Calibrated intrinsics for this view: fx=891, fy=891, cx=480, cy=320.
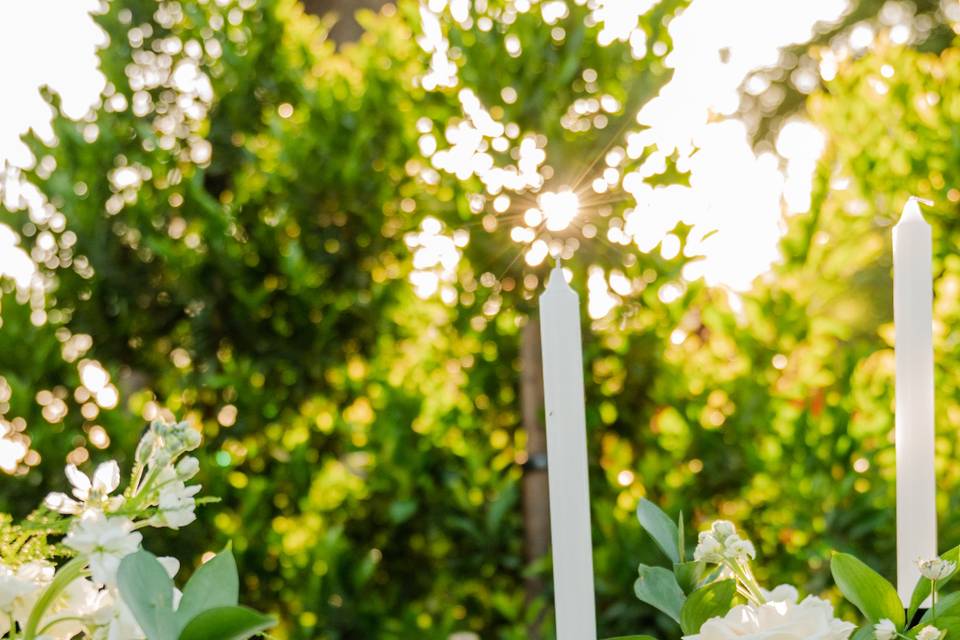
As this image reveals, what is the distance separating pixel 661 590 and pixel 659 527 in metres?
0.05

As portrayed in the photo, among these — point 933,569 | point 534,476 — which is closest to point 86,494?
point 933,569

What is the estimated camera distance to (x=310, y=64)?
2.10m

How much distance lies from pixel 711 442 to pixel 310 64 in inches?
49.3

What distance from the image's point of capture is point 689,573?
2.02 feet

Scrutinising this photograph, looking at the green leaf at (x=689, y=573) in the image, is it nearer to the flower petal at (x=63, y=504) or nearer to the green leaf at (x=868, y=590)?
the green leaf at (x=868, y=590)

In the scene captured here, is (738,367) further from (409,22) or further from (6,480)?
(6,480)

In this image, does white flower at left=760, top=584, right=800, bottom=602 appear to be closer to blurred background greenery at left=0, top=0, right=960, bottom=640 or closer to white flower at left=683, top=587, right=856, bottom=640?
white flower at left=683, top=587, right=856, bottom=640

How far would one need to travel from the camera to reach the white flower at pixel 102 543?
52 centimetres

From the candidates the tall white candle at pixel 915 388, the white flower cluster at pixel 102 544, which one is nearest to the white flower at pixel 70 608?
the white flower cluster at pixel 102 544

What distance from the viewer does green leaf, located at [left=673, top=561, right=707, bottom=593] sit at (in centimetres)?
61

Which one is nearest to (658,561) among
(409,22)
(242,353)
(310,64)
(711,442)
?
(711,442)

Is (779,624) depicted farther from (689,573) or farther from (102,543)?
(102,543)

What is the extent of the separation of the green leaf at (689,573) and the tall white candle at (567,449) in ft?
0.20

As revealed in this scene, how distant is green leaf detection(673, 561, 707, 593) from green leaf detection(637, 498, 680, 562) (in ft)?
0.06
